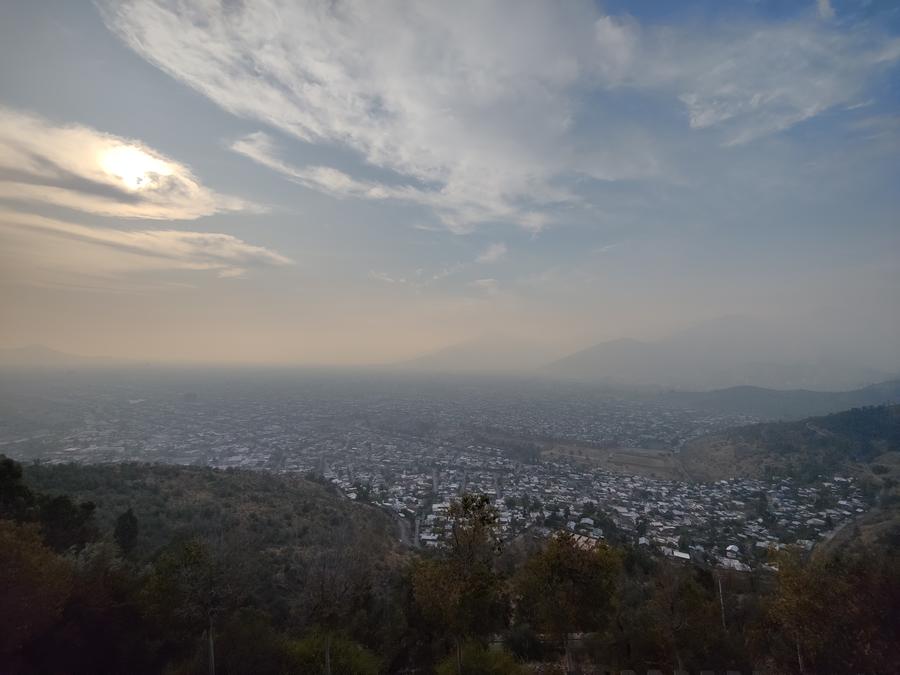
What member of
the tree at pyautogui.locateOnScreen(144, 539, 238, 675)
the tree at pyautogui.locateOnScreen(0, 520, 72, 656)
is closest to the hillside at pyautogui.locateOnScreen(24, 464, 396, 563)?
the tree at pyautogui.locateOnScreen(144, 539, 238, 675)

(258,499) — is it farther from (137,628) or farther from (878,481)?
(878,481)

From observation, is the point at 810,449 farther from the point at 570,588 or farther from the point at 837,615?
the point at 570,588

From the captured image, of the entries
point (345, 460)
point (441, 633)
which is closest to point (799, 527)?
point (441, 633)

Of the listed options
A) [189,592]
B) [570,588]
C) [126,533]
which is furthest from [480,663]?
[126,533]

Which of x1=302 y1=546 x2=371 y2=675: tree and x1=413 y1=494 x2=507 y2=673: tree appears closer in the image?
x1=413 y1=494 x2=507 y2=673: tree

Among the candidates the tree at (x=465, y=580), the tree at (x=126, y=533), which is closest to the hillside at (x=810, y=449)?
the tree at (x=465, y=580)

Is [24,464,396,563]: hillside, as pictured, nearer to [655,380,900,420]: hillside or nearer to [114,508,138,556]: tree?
[114,508,138,556]: tree

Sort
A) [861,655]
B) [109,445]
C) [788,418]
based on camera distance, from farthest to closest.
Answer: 1. [788,418]
2. [109,445]
3. [861,655]
